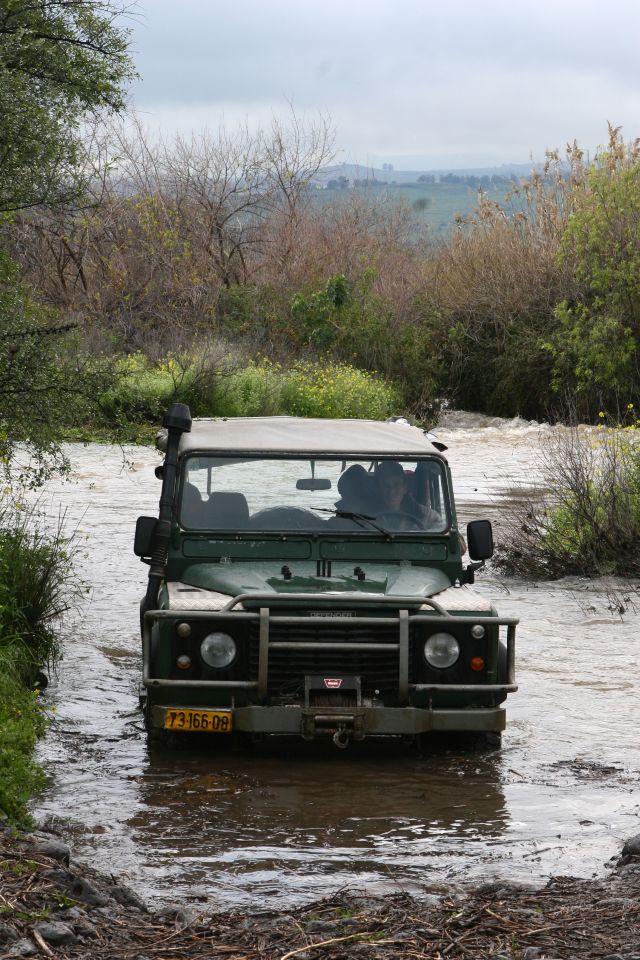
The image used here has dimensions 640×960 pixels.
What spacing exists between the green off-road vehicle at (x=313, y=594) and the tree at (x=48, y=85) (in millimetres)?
3190

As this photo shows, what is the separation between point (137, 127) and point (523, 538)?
36391 millimetres

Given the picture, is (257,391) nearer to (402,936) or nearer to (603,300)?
(603,300)

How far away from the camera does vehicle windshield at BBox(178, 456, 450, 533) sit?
7.84 meters

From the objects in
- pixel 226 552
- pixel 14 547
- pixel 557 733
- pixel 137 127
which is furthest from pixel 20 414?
pixel 137 127

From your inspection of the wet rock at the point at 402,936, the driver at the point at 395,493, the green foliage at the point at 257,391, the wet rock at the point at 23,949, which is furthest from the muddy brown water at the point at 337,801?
the green foliage at the point at 257,391

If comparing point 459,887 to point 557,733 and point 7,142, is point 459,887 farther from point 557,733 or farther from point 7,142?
point 7,142

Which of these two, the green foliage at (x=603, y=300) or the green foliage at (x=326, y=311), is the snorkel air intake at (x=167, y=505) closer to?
the green foliage at (x=603, y=300)

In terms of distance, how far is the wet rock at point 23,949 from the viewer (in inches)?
165

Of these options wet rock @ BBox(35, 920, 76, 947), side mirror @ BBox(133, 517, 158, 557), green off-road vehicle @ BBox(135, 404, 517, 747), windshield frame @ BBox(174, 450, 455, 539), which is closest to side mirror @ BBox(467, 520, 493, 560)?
green off-road vehicle @ BBox(135, 404, 517, 747)

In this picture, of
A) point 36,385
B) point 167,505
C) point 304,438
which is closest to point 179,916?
point 167,505

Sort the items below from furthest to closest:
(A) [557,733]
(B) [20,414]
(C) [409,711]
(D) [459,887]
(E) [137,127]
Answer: (E) [137,127]
(B) [20,414]
(A) [557,733]
(C) [409,711]
(D) [459,887]

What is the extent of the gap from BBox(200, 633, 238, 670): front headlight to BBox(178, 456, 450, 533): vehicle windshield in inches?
40.3

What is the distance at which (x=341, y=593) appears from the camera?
23.1 feet

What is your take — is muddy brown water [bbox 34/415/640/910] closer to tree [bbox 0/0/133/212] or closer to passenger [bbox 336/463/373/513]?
passenger [bbox 336/463/373/513]
